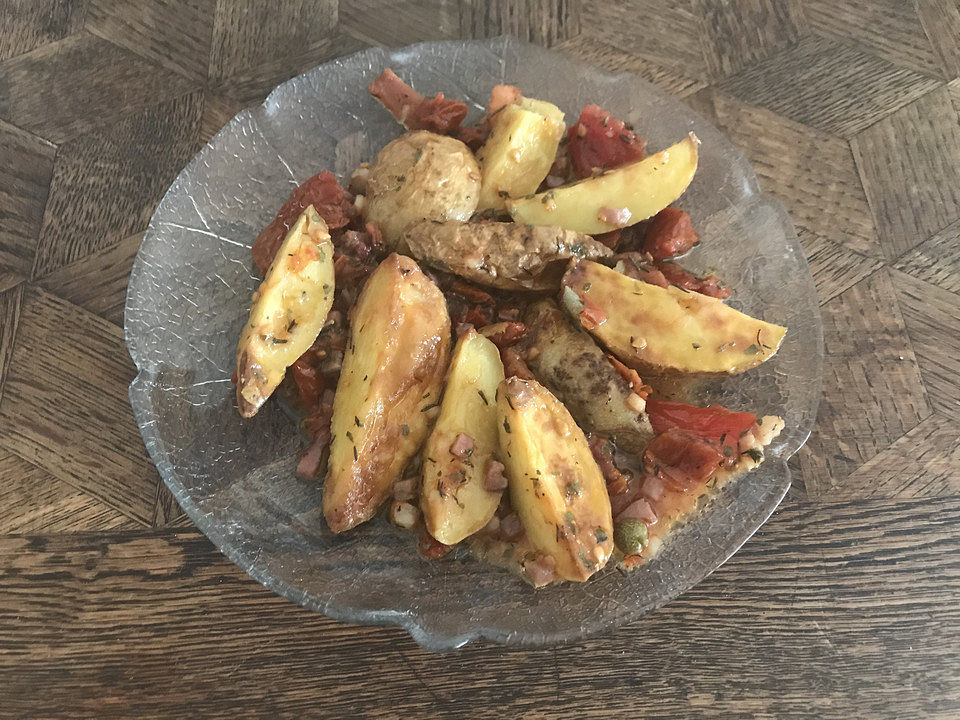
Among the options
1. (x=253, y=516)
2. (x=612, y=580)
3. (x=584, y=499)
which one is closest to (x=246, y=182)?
(x=253, y=516)

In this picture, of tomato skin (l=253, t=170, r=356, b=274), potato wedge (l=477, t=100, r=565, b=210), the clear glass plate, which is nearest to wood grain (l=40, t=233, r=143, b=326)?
the clear glass plate

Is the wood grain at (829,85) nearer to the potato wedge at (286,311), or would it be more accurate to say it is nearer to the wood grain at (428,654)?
the wood grain at (428,654)

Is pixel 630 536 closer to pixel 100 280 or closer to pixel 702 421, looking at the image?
pixel 702 421

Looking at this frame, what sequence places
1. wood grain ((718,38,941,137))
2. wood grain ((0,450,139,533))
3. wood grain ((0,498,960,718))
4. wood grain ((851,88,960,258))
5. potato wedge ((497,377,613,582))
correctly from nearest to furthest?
potato wedge ((497,377,613,582))
wood grain ((0,498,960,718))
wood grain ((0,450,139,533))
wood grain ((851,88,960,258))
wood grain ((718,38,941,137))

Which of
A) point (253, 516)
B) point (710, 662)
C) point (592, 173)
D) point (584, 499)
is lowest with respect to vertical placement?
point (710, 662)

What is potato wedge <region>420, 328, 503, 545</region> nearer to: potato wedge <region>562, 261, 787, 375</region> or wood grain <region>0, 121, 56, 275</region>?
potato wedge <region>562, 261, 787, 375</region>

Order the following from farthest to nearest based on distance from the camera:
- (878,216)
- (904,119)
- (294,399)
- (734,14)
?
(734,14), (904,119), (878,216), (294,399)

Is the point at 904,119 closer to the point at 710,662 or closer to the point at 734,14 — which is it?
the point at 734,14
